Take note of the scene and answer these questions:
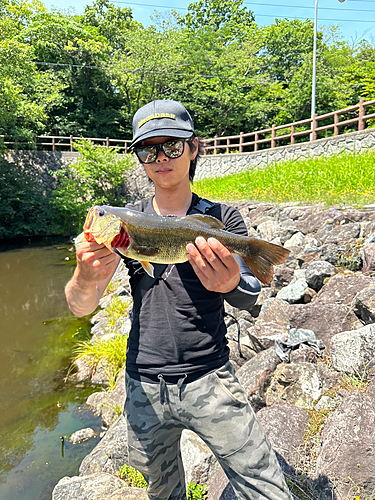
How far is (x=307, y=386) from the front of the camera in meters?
3.07

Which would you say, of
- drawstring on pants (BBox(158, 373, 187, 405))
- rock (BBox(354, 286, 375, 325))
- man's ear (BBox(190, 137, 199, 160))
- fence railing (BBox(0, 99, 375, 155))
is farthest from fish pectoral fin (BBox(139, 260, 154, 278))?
fence railing (BBox(0, 99, 375, 155))

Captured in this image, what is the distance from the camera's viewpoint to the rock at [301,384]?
3.03 m

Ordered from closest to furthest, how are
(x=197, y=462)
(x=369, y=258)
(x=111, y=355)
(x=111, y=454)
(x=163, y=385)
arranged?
(x=163, y=385) < (x=197, y=462) < (x=111, y=454) < (x=369, y=258) < (x=111, y=355)

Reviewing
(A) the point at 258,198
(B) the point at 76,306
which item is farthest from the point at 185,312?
(A) the point at 258,198

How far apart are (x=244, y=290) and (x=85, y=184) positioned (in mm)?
21961

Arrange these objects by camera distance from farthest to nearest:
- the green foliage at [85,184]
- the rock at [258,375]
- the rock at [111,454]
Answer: the green foliage at [85,184] < the rock at [111,454] < the rock at [258,375]

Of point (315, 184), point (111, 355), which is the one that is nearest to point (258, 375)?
point (111, 355)

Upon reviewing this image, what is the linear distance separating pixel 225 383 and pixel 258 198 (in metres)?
9.81

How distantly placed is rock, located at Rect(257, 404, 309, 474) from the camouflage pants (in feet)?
3.13

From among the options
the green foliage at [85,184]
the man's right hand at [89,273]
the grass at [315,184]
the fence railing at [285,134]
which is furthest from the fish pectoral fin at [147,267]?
the green foliage at [85,184]

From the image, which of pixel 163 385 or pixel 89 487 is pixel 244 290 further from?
pixel 89 487

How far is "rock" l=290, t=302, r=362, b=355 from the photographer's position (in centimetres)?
367

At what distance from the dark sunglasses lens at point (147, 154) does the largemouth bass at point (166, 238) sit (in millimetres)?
376

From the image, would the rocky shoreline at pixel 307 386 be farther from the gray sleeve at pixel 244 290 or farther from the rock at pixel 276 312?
the gray sleeve at pixel 244 290
